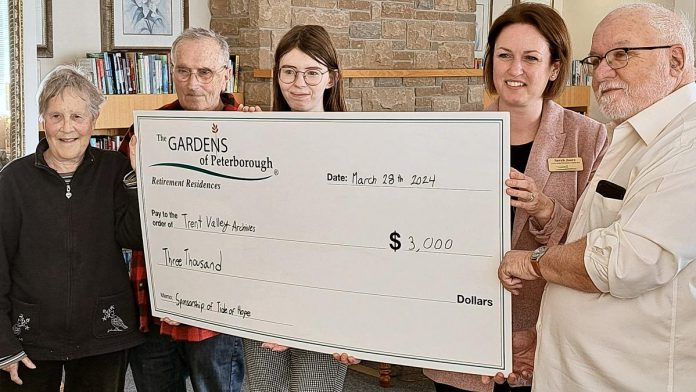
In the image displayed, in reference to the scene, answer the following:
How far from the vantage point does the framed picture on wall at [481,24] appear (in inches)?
321

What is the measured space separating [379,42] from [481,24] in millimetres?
2082

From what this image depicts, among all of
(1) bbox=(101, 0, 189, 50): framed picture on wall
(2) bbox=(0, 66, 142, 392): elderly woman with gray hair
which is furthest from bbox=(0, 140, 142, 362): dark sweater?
(1) bbox=(101, 0, 189, 50): framed picture on wall

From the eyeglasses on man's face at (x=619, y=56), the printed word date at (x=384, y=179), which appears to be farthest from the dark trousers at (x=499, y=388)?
the eyeglasses on man's face at (x=619, y=56)

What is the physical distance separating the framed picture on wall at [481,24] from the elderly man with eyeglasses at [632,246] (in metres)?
6.36

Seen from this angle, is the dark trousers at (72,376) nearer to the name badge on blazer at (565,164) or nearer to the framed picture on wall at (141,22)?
the name badge on blazer at (565,164)

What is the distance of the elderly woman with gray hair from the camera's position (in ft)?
7.85

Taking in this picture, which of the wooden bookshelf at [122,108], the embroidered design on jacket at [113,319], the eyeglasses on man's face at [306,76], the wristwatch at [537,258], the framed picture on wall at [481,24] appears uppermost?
the framed picture on wall at [481,24]

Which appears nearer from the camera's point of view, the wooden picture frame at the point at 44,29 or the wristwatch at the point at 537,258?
the wristwatch at the point at 537,258

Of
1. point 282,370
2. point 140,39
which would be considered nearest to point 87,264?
point 282,370

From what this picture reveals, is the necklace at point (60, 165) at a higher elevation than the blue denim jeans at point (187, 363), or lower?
higher

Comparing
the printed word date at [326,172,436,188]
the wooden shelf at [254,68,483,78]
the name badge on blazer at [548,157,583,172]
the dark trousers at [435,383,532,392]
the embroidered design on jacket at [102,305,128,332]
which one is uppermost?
the wooden shelf at [254,68,483,78]

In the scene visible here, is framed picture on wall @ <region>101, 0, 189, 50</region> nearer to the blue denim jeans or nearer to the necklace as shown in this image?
the necklace

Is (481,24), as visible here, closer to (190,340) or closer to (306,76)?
(306,76)

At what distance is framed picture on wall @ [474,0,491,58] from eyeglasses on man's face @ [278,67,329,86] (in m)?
5.89
